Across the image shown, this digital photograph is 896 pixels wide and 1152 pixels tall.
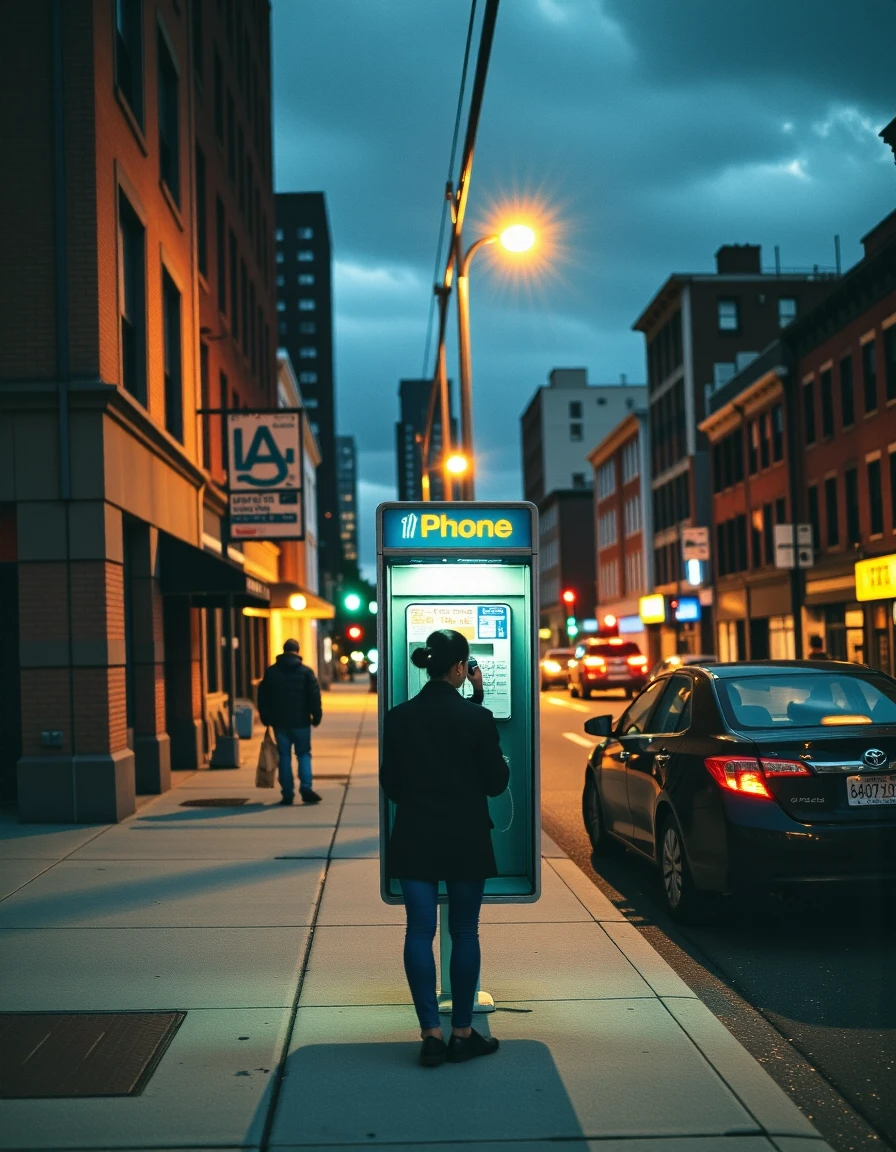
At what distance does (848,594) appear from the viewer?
3747 centimetres

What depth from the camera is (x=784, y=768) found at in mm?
7789

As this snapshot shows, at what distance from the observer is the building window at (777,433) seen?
4447 cm

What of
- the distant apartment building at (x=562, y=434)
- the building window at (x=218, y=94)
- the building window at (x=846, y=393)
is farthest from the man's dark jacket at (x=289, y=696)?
the distant apartment building at (x=562, y=434)

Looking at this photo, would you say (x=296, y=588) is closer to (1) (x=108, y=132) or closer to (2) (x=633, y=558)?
(1) (x=108, y=132)

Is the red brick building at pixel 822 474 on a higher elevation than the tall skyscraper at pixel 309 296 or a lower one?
lower

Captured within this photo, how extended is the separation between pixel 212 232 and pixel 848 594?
20668 millimetres

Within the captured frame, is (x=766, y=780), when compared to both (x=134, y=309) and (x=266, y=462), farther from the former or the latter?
(x=266, y=462)

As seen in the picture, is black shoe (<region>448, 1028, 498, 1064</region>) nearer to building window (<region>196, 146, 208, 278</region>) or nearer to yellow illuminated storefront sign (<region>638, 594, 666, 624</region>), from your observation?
building window (<region>196, 146, 208, 278</region>)

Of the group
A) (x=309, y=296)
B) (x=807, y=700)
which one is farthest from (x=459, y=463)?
(x=309, y=296)

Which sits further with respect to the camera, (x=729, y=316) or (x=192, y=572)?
(x=729, y=316)

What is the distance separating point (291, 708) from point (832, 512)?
27420mm

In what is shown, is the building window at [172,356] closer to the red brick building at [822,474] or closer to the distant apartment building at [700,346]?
the red brick building at [822,474]

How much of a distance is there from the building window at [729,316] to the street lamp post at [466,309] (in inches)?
1565

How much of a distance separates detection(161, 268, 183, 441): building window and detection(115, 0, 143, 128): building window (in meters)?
2.63
